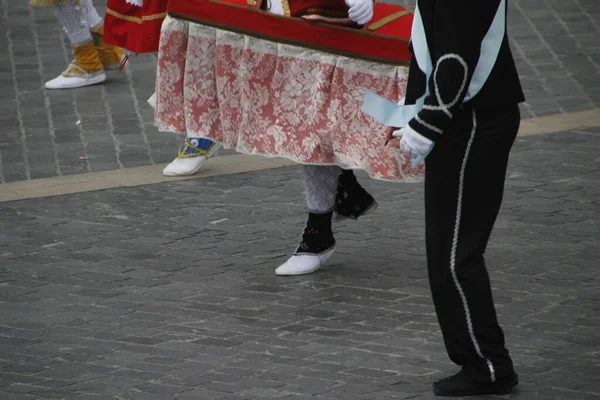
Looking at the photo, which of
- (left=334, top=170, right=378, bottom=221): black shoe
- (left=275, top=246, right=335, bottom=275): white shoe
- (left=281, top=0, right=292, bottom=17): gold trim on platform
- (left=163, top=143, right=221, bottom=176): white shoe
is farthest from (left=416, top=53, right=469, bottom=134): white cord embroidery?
(left=163, top=143, right=221, bottom=176): white shoe

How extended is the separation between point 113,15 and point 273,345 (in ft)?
9.14

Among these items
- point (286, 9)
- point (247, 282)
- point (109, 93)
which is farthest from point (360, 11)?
point (109, 93)

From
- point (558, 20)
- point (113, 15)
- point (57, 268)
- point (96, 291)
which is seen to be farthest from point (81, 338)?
point (558, 20)

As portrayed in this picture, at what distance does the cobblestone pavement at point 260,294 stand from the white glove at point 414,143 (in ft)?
3.24

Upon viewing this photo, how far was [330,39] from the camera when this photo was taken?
5.41m

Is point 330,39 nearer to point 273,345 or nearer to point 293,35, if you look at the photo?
point 293,35

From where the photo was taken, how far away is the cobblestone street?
4871 millimetres

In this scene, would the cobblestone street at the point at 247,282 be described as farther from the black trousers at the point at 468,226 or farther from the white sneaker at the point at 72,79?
the white sneaker at the point at 72,79

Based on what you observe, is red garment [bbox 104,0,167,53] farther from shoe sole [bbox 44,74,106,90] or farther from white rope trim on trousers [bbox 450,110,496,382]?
white rope trim on trousers [bbox 450,110,496,382]

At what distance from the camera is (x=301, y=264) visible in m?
6.04

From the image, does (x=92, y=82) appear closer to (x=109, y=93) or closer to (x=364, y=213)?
(x=109, y=93)

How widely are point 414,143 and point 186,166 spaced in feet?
11.7

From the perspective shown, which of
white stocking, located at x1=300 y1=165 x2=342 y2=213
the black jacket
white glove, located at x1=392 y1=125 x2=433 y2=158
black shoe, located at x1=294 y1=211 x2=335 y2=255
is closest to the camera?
the black jacket

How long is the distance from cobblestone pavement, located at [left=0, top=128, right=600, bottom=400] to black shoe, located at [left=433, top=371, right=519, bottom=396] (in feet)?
0.17
